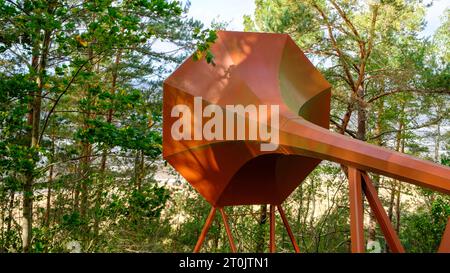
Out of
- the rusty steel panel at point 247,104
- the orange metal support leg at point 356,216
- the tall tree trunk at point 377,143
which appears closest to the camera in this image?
the orange metal support leg at point 356,216

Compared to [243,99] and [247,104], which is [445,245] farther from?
[243,99]

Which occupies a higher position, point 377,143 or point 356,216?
point 377,143

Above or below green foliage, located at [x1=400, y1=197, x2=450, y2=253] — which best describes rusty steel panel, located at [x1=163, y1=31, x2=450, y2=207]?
above

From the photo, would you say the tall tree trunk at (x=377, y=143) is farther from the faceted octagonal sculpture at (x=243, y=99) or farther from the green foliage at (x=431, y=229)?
the faceted octagonal sculpture at (x=243, y=99)

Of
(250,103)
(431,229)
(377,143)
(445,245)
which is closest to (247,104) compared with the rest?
(250,103)

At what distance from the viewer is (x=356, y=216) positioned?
480cm

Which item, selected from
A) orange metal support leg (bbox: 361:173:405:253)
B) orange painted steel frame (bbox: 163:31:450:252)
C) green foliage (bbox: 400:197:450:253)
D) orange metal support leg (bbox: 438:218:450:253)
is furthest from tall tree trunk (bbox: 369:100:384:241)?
orange metal support leg (bbox: 438:218:450:253)

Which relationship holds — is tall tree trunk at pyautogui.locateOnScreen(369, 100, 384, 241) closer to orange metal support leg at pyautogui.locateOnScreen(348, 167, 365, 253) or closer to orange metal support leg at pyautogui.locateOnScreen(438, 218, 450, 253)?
orange metal support leg at pyautogui.locateOnScreen(348, 167, 365, 253)

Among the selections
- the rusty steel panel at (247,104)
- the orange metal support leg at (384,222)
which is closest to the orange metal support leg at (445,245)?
the orange metal support leg at (384,222)

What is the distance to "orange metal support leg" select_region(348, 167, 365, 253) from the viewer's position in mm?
4754

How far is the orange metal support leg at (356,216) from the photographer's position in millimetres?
4754

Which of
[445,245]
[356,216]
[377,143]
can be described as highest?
[377,143]
